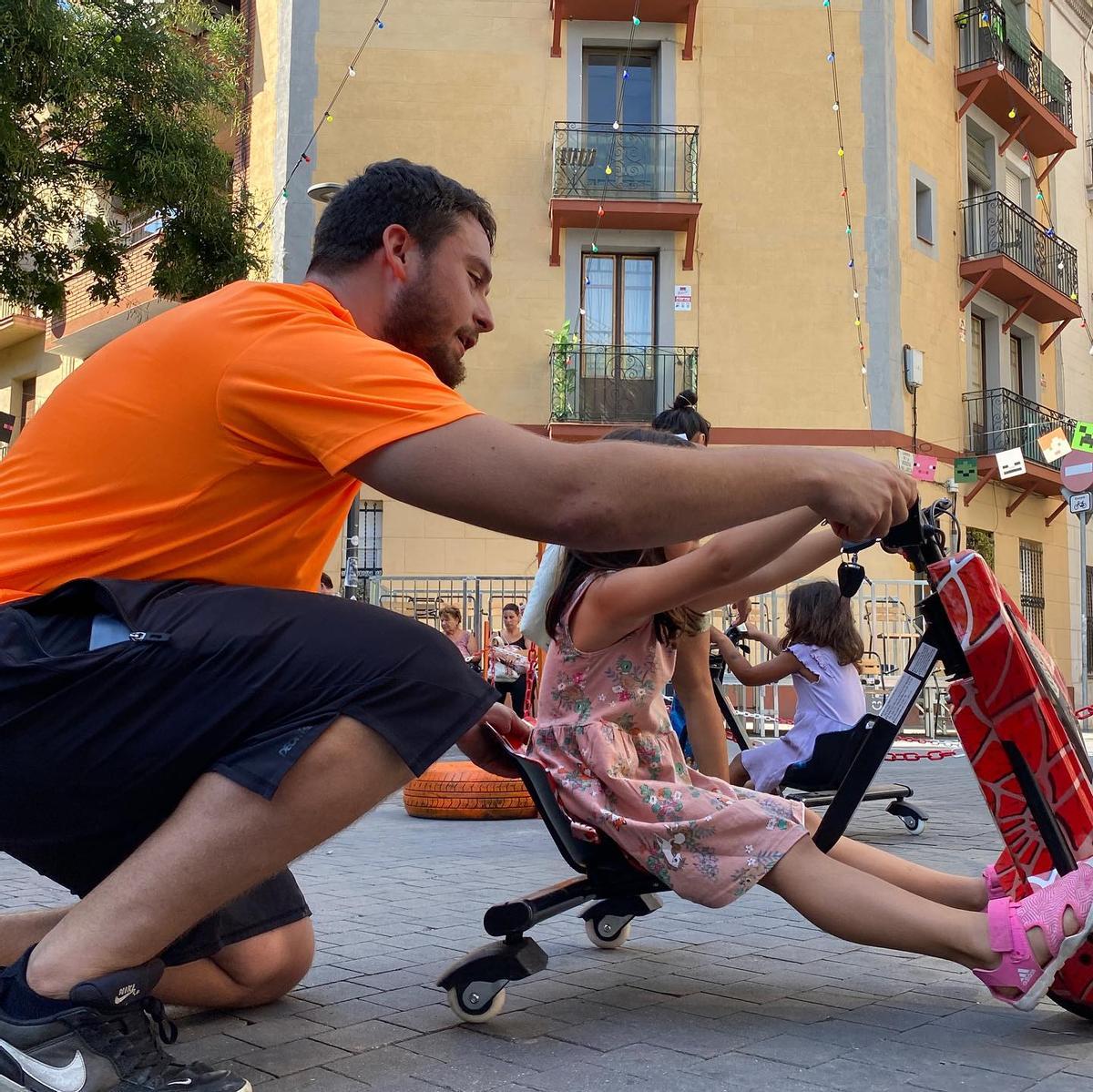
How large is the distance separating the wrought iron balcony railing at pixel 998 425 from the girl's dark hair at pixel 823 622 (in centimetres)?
1588

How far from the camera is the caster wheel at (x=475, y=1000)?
2590mm

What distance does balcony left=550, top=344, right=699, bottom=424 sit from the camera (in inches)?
731

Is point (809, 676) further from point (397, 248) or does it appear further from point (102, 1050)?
point (102, 1050)

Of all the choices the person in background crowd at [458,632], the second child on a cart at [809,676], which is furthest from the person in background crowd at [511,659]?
the second child on a cart at [809,676]

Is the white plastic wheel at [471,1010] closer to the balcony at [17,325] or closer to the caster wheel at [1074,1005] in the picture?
the caster wheel at [1074,1005]

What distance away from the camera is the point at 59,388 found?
7.27 ft

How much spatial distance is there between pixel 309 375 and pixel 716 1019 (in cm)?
167

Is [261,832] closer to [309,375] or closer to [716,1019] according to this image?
[309,375]

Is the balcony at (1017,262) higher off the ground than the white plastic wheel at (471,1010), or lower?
higher

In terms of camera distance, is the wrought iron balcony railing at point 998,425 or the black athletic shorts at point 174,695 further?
the wrought iron balcony railing at point 998,425

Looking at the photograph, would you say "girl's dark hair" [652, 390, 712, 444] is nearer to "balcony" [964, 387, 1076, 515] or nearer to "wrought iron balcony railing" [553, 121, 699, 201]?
"wrought iron balcony railing" [553, 121, 699, 201]

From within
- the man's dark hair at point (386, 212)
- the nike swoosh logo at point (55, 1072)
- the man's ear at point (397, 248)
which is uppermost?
the man's dark hair at point (386, 212)

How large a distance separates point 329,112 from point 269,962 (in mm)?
17919

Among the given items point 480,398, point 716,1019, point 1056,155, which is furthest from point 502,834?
point 1056,155
